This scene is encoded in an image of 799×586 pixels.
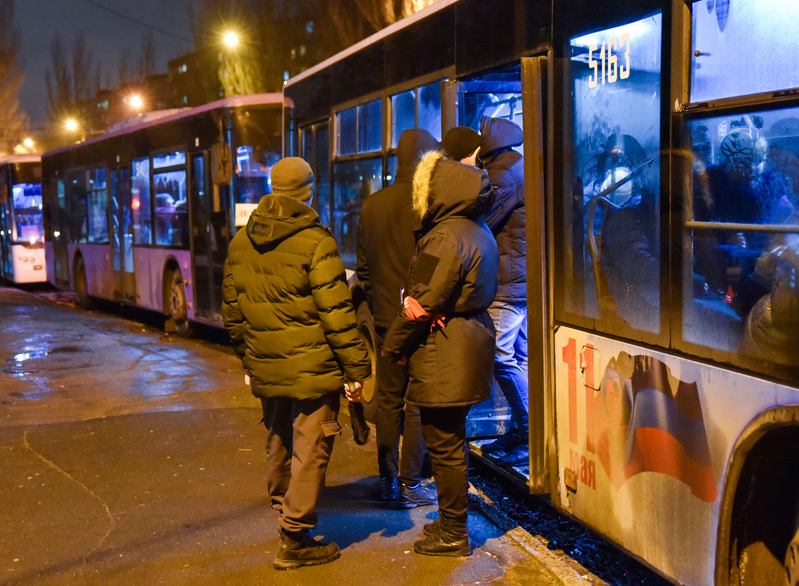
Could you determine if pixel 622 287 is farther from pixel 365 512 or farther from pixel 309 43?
pixel 309 43

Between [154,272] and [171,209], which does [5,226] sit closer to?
[154,272]

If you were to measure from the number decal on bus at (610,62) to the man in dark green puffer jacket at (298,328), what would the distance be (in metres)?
1.43

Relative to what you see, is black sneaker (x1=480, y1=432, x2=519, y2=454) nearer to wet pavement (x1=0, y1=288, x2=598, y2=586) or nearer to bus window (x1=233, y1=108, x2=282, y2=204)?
wet pavement (x1=0, y1=288, x2=598, y2=586)

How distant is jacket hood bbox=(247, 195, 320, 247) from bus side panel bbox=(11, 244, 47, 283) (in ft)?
67.1

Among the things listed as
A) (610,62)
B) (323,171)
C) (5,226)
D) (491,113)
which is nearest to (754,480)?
(610,62)

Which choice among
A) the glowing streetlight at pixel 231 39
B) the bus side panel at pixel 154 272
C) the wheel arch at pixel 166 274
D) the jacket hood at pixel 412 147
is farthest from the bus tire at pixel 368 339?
the glowing streetlight at pixel 231 39

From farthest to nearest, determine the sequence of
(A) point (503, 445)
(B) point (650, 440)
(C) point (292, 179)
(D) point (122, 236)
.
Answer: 1. (D) point (122, 236)
2. (A) point (503, 445)
3. (C) point (292, 179)
4. (B) point (650, 440)

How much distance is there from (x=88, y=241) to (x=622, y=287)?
1572 centimetres

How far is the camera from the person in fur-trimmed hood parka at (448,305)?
4.11 metres

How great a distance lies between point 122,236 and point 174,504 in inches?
434

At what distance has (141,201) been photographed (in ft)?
47.4

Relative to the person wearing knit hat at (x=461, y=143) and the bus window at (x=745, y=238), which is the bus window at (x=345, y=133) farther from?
the bus window at (x=745, y=238)

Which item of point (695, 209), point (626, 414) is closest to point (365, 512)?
point (626, 414)

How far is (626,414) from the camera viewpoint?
3.63 metres
